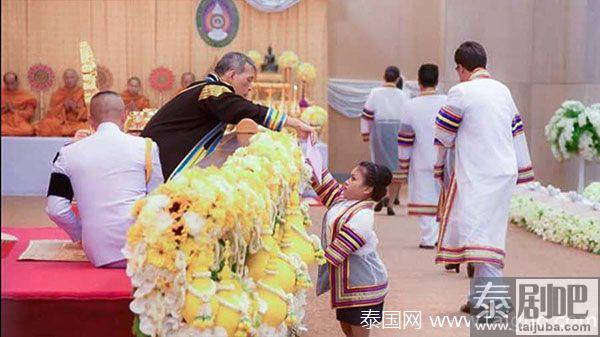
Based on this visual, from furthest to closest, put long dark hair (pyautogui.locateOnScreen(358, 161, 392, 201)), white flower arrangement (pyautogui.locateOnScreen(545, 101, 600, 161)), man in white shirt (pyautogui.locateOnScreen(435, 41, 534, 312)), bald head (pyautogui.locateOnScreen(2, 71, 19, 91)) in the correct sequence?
1. bald head (pyautogui.locateOnScreen(2, 71, 19, 91))
2. white flower arrangement (pyautogui.locateOnScreen(545, 101, 600, 161))
3. man in white shirt (pyautogui.locateOnScreen(435, 41, 534, 312))
4. long dark hair (pyautogui.locateOnScreen(358, 161, 392, 201))

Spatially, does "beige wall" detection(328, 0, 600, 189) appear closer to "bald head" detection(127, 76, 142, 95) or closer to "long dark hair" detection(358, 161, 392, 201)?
"bald head" detection(127, 76, 142, 95)

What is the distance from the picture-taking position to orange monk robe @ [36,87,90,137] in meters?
12.5

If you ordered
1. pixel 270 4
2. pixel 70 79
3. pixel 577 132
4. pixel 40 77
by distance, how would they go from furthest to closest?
pixel 270 4 < pixel 40 77 < pixel 70 79 < pixel 577 132

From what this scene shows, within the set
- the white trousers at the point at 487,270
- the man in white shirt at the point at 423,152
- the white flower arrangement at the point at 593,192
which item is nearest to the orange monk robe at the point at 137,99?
the man in white shirt at the point at 423,152

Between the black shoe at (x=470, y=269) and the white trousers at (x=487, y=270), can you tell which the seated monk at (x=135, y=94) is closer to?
the black shoe at (x=470, y=269)

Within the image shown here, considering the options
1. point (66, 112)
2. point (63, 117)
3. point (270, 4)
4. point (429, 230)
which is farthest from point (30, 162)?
point (429, 230)

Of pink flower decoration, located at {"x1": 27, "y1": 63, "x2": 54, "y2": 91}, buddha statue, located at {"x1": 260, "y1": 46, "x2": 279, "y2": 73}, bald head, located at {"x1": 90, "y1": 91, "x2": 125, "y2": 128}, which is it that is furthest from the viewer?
buddha statue, located at {"x1": 260, "y1": 46, "x2": 279, "y2": 73}

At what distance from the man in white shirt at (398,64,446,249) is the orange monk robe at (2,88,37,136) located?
5.38 metres

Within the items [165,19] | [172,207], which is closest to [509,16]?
[165,19]

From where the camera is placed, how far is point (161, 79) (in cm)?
1372

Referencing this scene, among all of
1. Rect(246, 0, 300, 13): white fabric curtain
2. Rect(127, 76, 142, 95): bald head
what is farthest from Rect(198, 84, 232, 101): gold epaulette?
Rect(246, 0, 300, 13): white fabric curtain

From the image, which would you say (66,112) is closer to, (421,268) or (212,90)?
(421,268)

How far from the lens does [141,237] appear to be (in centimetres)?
320

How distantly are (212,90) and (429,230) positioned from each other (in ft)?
12.9
